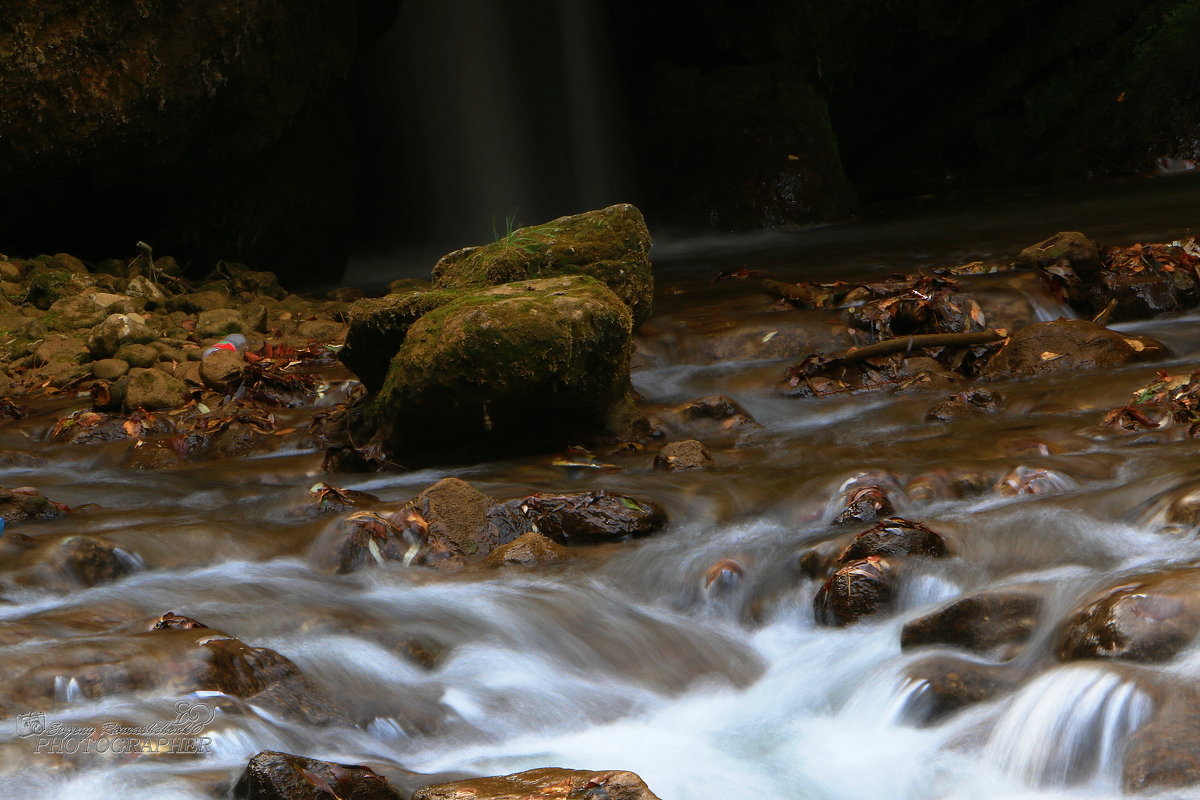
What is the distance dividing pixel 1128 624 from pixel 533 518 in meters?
2.28

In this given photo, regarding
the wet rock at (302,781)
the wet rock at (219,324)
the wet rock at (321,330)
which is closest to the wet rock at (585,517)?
the wet rock at (302,781)

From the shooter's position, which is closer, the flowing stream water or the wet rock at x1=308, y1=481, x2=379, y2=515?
the flowing stream water

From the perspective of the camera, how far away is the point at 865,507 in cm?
455

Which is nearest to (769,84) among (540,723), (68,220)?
(68,220)

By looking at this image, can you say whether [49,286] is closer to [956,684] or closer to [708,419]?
[708,419]

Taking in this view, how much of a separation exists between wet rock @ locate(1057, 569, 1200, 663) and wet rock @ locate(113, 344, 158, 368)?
616cm

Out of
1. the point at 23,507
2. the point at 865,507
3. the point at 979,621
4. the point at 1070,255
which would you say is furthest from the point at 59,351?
the point at 979,621

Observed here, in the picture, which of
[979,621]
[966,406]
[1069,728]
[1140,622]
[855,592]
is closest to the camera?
[1069,728]

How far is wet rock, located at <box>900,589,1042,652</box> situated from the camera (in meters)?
3.49

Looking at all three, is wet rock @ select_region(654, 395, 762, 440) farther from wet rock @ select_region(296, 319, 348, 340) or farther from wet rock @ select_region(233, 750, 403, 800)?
wet rock @ select_region(233, 750, 403, 800)

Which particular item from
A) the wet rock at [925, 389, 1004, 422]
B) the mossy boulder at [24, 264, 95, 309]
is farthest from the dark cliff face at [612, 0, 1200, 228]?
the wet rock at [925, 389, 1004, 422]

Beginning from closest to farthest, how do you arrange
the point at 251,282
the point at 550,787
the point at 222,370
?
the point at 550,787 → the point at 222,370 → the point at 251,282

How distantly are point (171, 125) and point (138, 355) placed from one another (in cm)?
306

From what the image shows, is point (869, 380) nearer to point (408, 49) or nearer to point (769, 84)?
point (769, 84)
